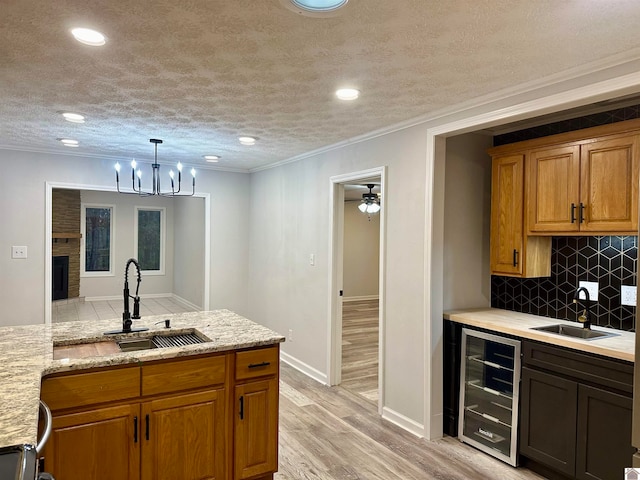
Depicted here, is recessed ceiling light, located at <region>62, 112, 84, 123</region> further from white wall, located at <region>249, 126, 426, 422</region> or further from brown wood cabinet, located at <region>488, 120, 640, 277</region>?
brown wood cabinet, located at <region>488, 120, 640, 277</region>

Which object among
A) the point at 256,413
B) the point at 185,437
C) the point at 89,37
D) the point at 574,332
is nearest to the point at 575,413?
the point at 574,332

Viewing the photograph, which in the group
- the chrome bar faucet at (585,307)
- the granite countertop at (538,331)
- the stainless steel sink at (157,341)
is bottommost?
the stainless steel sink at (157,341)

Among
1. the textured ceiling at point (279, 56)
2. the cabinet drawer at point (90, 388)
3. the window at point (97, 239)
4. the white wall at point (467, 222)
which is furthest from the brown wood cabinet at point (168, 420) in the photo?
the window at point (97, 239)

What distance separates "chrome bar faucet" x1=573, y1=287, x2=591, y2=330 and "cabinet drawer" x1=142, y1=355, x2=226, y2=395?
2.41 meters

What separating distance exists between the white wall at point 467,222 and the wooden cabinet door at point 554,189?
0.54m

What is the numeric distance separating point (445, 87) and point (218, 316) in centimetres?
215

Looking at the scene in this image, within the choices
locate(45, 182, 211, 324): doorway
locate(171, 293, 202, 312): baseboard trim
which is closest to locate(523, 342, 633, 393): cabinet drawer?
locate(45, 182, 211, 324): doorway

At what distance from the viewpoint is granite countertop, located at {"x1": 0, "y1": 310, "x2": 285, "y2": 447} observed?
1.43 metres

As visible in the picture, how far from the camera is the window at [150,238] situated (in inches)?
384

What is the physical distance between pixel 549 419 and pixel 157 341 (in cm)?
245

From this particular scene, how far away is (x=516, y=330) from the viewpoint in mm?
2939

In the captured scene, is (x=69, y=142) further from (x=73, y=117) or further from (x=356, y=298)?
(x=356, y=298)

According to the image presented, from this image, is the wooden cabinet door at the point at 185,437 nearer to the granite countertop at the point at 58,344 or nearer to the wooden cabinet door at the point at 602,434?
the granite countertop at the point at 58,344

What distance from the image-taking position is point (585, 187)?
289 cm
